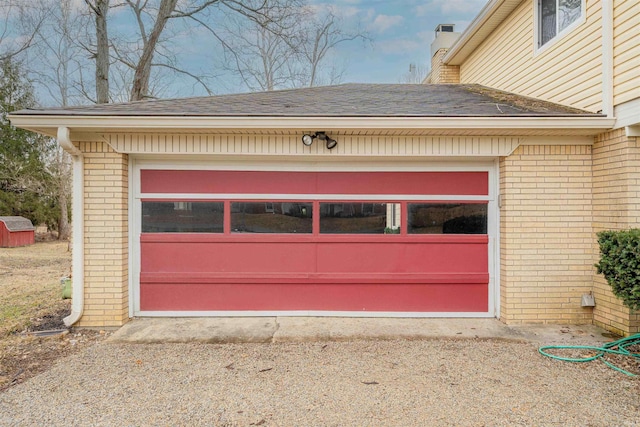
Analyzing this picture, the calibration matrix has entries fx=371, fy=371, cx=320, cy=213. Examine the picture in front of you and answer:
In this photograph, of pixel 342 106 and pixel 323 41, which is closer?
pixel 342 106

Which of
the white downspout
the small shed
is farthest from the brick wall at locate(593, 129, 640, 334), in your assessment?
the small shed

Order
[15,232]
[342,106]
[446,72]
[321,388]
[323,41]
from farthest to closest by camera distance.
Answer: [323,41] → [15,232] → [446,72] → [342,106] → [321,388]

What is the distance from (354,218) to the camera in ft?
17.2

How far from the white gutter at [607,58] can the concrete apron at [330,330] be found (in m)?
2.74

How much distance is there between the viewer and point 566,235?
492cm

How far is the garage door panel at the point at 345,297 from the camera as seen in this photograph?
521 centimetres

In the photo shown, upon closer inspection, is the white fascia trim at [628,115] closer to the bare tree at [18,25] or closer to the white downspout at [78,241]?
the white downspout at [78,241]

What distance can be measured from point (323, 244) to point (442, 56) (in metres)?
7.60

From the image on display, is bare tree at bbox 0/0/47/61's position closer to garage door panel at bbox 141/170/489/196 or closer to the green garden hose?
garage door panel at bbox 141/170/489/196

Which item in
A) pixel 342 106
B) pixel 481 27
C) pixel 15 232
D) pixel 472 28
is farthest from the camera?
pixel 15 232

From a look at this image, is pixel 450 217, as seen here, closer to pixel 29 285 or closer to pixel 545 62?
pixel 545 62

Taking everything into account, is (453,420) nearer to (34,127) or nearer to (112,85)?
(34,127)

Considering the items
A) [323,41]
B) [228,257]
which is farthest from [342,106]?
[323,41]

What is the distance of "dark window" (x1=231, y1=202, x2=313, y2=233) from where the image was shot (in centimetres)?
522
